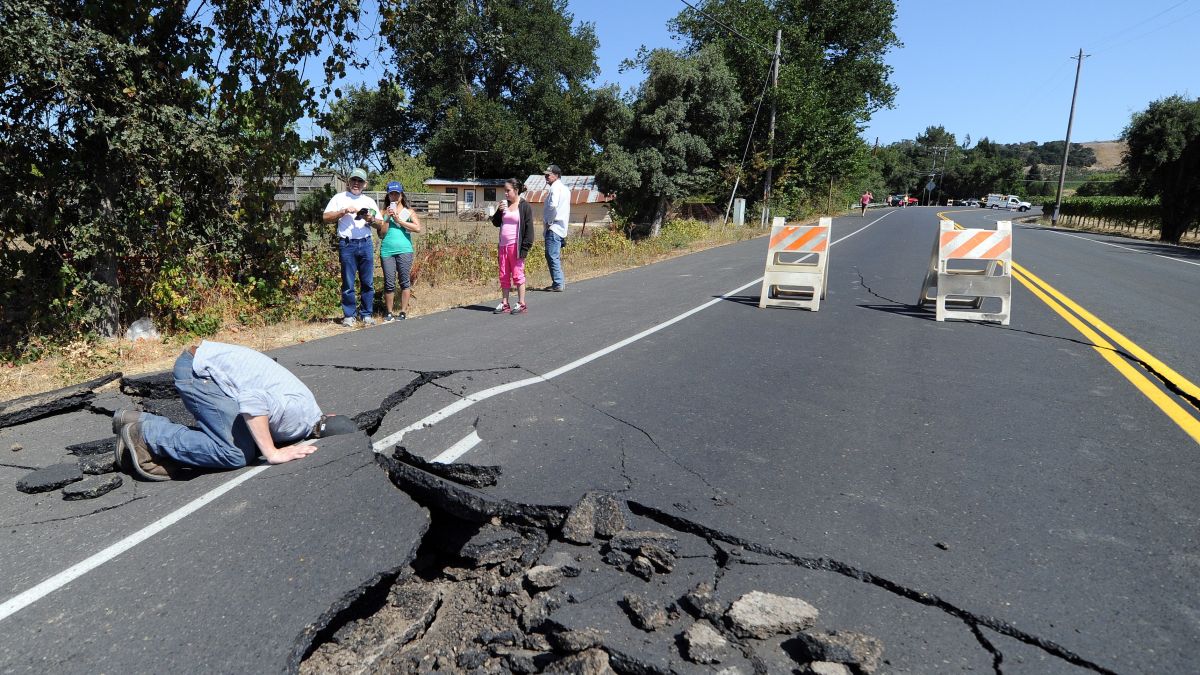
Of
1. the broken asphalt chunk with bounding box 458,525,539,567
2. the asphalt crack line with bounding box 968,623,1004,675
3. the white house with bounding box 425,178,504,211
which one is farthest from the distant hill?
the broken asphalt chunk with bounding box 458,525,539,567

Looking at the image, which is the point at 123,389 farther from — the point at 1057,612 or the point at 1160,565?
the point at 1160,565

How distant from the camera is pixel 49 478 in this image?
13.1 ft

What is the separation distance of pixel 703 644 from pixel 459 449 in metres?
2.31

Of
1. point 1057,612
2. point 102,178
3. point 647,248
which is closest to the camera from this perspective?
point 1057,612

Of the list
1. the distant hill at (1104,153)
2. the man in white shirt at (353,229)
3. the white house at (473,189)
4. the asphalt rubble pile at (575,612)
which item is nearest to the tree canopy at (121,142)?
the man in white shirt at (353,229)

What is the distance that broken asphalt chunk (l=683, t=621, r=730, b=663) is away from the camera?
8.25 feet

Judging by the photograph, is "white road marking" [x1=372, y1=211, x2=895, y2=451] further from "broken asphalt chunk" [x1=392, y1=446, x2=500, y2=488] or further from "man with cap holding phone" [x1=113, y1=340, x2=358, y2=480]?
"man with cap holding phone" [x1=113, y1=340, x2=358, y2=480]

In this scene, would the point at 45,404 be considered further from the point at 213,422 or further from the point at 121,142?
the point at 121,142

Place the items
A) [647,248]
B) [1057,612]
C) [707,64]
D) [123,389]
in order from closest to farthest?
[1057,612] < [123,389] < [647,248] < [707,64]

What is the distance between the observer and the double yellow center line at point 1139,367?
5.34m

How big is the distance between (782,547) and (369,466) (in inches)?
93.1

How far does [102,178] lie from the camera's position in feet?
24.8

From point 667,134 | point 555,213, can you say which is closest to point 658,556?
point 555,213

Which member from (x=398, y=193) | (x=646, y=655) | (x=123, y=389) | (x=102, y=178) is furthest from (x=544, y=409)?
(x=102, y=178)
